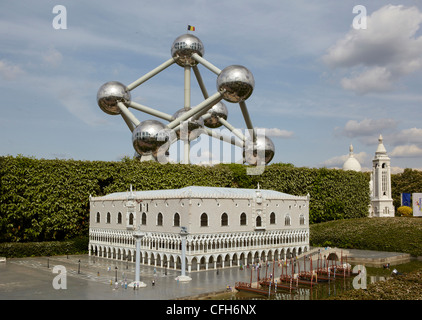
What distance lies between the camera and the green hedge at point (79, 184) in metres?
42.8

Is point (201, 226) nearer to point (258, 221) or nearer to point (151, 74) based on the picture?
point (258, 221)

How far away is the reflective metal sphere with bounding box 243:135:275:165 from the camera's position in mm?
51353

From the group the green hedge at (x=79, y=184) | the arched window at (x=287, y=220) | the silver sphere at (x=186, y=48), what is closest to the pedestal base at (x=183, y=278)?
the arched window at (x=287, y=220)

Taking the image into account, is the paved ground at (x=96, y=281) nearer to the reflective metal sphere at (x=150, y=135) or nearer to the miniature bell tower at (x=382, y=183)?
the reflective metal sphere at (x=150, y=135)

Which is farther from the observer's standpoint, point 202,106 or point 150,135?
point 202,106

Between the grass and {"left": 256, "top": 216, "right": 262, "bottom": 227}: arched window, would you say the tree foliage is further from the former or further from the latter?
{"left": 256, "top": 216, "right": 262, "bottom": 227}: arched window

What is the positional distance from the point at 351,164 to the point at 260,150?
52.7 meters

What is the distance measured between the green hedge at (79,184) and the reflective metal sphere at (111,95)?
719 centimetres

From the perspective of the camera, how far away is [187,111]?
51281 millimetres

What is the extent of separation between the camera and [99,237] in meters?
45.0

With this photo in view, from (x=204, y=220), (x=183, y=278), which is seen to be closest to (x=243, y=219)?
(x=204, y=220)
